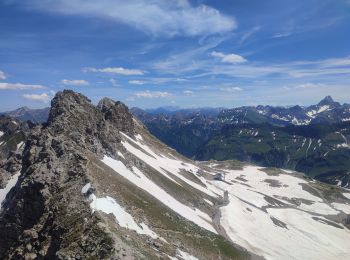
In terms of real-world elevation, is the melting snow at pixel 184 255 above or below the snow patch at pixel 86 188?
below

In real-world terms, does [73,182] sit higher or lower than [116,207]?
higher

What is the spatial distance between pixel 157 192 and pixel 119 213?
111ft

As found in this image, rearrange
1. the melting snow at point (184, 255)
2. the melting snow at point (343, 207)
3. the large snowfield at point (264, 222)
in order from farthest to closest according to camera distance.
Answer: the melting snow at point (343, 207), the large snowfield at point (264, 222), the melting snow at point (184, 255)

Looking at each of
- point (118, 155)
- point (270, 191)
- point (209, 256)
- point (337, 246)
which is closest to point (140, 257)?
point (209, 256)

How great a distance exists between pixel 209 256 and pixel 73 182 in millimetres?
23559

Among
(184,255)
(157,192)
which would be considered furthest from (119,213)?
(157,192)

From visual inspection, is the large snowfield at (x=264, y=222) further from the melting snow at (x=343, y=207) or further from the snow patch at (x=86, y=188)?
the melting snow at (x=343, y=207)

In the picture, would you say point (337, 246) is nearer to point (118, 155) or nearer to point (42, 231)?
point (118, 155)

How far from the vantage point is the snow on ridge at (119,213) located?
53797 millimetres

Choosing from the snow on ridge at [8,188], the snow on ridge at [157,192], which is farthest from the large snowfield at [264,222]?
the snow on ridge at [8,188]

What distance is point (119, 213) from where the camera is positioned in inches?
2222

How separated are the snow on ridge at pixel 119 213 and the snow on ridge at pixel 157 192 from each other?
981 inches

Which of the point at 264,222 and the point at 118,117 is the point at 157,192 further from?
the point at 118,117

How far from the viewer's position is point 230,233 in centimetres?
9562
